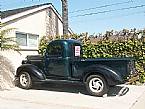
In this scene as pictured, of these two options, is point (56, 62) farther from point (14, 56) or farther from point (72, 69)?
point (14, 56)

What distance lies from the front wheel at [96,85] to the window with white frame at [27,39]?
4.62 m

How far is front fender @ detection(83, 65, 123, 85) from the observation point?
937 centimetres

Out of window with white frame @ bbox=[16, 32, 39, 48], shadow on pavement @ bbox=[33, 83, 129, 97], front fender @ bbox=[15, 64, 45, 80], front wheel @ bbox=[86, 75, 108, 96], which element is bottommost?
shadow on pavement @ bbox=[33, 83, 129, 97]

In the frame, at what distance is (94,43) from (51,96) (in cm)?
454

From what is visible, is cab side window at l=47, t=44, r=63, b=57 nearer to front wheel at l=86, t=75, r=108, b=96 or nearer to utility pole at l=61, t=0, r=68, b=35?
front wheel at l=86, t=75, r=108, b=96

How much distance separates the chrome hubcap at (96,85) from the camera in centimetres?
975

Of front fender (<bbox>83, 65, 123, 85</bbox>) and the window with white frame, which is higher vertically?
the window with white frame

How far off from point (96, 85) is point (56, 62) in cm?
188

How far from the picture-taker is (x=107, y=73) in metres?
9.45

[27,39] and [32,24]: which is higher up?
[32,24]

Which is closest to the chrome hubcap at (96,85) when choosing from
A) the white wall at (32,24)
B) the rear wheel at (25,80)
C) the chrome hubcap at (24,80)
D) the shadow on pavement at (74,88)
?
the shadow on pavement at (74,88)

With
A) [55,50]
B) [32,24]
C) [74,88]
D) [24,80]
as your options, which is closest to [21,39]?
[32,24]

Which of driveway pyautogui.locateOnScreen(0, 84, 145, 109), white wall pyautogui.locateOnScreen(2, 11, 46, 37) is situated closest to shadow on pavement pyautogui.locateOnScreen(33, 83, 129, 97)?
driveway pyautogui.locateOnScreen(0, 84, 145, 109)

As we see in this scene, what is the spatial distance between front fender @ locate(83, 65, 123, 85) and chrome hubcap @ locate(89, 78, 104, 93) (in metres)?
0.26
